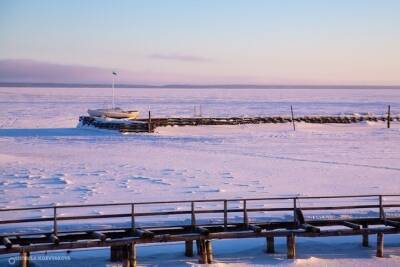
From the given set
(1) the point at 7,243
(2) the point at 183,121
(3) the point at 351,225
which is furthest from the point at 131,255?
(2) the point at 183,121

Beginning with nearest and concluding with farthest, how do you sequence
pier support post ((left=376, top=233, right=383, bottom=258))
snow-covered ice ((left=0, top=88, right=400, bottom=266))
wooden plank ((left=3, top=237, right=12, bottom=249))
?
1. wooden plank ((left=3, top=237, right=12, bottom=249))
2. pier support post ((left=376, top=233, right=383, bottom=258))
3. snow-covered ice ((left=0, top=88, right=400, bottom=266))

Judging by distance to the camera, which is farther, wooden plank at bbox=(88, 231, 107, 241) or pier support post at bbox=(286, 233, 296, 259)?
pier support post at bbox=(286, 233, 296, 259)

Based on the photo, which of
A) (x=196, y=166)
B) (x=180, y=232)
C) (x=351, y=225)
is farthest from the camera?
(x=196, y=166)

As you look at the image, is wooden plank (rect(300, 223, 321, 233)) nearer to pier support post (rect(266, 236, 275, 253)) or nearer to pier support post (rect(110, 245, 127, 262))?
pier support post (rect(266, 236, 275, 253))

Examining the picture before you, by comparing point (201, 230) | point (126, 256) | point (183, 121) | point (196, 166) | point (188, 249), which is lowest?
point (188, 249)

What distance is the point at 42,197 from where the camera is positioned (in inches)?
750

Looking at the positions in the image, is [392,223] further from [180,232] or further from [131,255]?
[131,255]

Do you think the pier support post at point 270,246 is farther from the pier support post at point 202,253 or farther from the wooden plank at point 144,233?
the wooden plank at point 144,233

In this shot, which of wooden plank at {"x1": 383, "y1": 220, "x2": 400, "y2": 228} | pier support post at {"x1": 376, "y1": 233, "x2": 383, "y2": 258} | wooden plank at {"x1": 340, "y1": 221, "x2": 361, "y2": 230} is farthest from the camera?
wooden plank at {"x1": 383, "y1": 220, "x2": 400, "y2": 228}

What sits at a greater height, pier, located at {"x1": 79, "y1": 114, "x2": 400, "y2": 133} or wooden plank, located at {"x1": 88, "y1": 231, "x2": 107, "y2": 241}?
pier, located at {"x1": 79, "y1": 114, "x2": 400, "y2": 133}

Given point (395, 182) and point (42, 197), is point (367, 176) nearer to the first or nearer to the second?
point (395, 182)

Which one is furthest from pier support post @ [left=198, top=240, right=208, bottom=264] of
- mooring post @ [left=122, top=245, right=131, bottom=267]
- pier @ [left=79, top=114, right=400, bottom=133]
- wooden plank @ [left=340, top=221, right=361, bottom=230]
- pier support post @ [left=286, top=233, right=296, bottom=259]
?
pier @ [left=79, top=114, right=400, bottom=133]

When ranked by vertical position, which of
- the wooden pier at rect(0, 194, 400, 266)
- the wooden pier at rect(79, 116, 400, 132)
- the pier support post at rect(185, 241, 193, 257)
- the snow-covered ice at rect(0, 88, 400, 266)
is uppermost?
the wooden pier at rect(79, 116, 400, 132)

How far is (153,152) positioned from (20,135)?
12.3 meters
